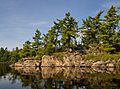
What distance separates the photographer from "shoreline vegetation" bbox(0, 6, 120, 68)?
188 feet

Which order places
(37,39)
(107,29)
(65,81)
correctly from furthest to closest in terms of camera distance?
1. (37,39)
2. (107,29)
3. (65,81)

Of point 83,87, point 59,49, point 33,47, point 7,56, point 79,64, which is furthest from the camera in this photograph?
point 7,56

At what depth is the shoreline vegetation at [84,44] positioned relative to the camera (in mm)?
57344

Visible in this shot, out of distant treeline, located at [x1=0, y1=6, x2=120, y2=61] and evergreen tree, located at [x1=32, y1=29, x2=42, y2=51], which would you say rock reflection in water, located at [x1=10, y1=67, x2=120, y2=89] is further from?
evergreen tree, located at [x1=32, y1=29, x2=42, y2=51]

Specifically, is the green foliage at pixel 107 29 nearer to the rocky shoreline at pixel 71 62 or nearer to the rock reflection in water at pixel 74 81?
the rocky shoreline at pixel 71 62

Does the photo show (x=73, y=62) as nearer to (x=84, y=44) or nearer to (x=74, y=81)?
(x=84, y=44)

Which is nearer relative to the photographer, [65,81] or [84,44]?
[65,81]

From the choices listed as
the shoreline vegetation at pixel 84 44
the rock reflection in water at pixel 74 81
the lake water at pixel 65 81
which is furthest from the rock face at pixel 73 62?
the rock reflection in water at pixel 74 81

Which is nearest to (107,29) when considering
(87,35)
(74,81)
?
(87,35)

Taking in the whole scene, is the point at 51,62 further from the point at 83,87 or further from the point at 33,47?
the point at 83,87

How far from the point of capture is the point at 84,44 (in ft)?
231

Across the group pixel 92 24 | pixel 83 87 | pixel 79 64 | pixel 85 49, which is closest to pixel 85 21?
pixel 92 24

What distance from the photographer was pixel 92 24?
213 ft

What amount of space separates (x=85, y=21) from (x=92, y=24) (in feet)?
7.30
